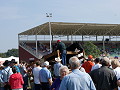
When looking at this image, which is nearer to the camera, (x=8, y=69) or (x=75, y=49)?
(x=8, y=69)

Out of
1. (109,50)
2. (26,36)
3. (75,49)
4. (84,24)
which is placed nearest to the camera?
(75,49)

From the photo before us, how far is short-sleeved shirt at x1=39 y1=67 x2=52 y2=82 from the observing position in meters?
10.0

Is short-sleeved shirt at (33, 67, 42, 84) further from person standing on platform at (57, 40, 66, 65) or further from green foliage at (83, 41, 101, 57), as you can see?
green foliage at (83, 41, 101, 57)

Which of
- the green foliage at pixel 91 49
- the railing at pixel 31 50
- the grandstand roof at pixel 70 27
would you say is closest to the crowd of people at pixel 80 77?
the grandstand roof at pixel 70 27

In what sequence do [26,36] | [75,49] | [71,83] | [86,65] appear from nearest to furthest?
[71,83], [86,65], [75,49], [26,36]

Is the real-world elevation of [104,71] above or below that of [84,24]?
below

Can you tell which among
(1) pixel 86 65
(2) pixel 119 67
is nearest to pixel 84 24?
(1) pixel 86 65

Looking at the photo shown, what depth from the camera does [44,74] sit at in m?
10.1

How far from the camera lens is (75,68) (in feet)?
16.7

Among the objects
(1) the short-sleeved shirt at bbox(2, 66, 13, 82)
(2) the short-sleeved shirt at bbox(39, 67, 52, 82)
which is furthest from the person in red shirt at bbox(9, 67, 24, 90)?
(1) the short-sleeved shirt at bbox(2, 66, 13, 82)

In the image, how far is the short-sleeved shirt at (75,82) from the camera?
4957 millimetres

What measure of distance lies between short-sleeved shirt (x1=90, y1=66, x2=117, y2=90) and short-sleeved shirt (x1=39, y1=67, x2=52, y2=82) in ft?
12.2

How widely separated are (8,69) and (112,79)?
5.63 meters

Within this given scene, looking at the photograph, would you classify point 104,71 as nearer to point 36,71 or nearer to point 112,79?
point 112,79
